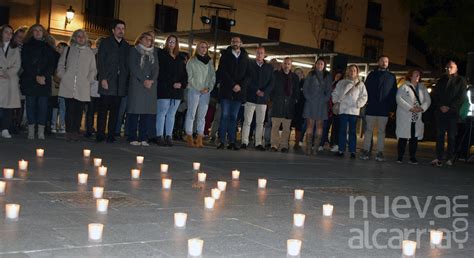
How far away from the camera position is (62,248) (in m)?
3.95

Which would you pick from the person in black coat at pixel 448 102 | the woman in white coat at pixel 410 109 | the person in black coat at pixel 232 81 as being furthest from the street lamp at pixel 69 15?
the person in black coat at pixel 448 102

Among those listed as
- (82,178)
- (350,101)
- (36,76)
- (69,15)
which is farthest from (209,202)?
(69,15)

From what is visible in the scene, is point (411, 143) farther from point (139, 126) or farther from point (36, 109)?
point (36, 109)

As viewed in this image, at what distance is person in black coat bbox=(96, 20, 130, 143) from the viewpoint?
36.4ft

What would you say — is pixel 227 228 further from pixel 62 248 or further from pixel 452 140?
pixel 452 140

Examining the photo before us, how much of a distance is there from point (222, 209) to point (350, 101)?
753 centimetres

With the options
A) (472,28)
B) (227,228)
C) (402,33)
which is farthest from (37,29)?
(402,33)

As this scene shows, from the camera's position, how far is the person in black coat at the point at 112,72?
1110 cm

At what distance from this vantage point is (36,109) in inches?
436

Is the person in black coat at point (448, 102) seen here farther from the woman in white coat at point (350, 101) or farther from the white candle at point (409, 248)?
the white candle at point (409, 248)

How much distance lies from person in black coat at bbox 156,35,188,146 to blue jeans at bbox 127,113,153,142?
11.7 inches

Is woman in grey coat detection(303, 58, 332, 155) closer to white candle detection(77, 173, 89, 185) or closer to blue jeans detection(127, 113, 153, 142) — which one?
blue jeans detection(127, 113, 153, 142)

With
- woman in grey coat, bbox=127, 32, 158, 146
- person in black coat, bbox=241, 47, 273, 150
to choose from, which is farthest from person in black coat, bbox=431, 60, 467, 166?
woman in grey coat, bbox=127, 32, 158, 146

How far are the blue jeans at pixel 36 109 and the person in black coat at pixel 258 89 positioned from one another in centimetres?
388
